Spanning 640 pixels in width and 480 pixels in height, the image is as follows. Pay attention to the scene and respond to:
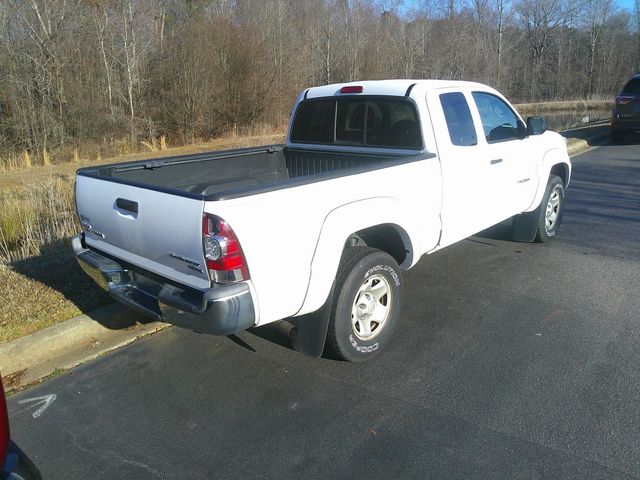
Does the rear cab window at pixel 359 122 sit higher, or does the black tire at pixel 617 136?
the rear cab window at pixel 359 122

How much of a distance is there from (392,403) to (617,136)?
15641 millimetres

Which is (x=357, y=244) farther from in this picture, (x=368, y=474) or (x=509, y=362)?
(x=368, y=474)

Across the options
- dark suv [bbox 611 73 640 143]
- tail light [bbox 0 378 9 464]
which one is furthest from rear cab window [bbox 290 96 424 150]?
dark suv [bbox 611 73 640 143]

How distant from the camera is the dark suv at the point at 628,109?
14.8m

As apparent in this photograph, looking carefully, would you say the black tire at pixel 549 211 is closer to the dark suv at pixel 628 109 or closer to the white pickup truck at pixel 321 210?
the white pickup truck at pixel 321 210

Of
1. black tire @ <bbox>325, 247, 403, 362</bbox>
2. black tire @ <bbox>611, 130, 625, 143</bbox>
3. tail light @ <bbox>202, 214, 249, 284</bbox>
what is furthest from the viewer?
black tire @ <bbox>611, 130, 625, 143</bbox>

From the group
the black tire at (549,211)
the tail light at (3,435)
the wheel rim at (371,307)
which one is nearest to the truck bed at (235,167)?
the wheel rim at (371,307)

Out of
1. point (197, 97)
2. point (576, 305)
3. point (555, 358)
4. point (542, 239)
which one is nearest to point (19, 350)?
point (555, 358)

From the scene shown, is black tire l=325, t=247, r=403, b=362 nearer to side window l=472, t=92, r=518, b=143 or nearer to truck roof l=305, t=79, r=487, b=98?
truck roof l=305, t=79, r=487, b=98

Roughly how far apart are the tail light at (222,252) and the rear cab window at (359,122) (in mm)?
2231

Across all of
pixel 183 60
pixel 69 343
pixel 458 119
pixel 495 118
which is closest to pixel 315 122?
pixel 458 119

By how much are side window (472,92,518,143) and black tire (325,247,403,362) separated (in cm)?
205

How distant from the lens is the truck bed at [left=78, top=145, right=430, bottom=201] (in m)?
4.34

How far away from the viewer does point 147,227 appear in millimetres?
3363
